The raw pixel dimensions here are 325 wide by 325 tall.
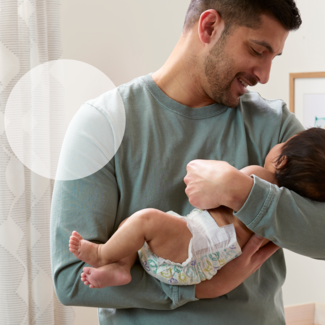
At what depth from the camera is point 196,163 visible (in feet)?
3.55

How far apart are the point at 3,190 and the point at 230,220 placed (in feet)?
3.45

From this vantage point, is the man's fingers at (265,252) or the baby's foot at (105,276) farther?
the man's fingers at (265,252)

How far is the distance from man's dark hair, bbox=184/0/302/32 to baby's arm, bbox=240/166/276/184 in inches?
17.1

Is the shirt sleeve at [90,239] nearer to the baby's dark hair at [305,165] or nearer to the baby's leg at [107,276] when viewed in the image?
the baby's leg at [107,276]

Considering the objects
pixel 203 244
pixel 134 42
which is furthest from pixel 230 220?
pixel 134 42

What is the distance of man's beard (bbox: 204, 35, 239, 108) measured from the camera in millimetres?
1182

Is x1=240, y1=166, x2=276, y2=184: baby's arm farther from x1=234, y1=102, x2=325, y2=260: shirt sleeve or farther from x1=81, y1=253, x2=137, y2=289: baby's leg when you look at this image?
x1=81, y1=253, x2=137, y2=289: baby's leg

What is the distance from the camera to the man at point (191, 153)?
102cm

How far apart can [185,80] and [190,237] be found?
0.52 meters

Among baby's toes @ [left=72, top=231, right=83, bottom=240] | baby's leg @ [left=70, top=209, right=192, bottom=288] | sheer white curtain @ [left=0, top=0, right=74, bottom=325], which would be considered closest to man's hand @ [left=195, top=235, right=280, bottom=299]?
baby's leg @ [left=70, top=209, right=192, bottom=288]

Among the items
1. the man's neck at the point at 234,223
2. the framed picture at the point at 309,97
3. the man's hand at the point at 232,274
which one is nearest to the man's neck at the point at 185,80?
the man's neck at the point at 234,223

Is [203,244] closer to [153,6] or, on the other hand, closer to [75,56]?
[75,56]
